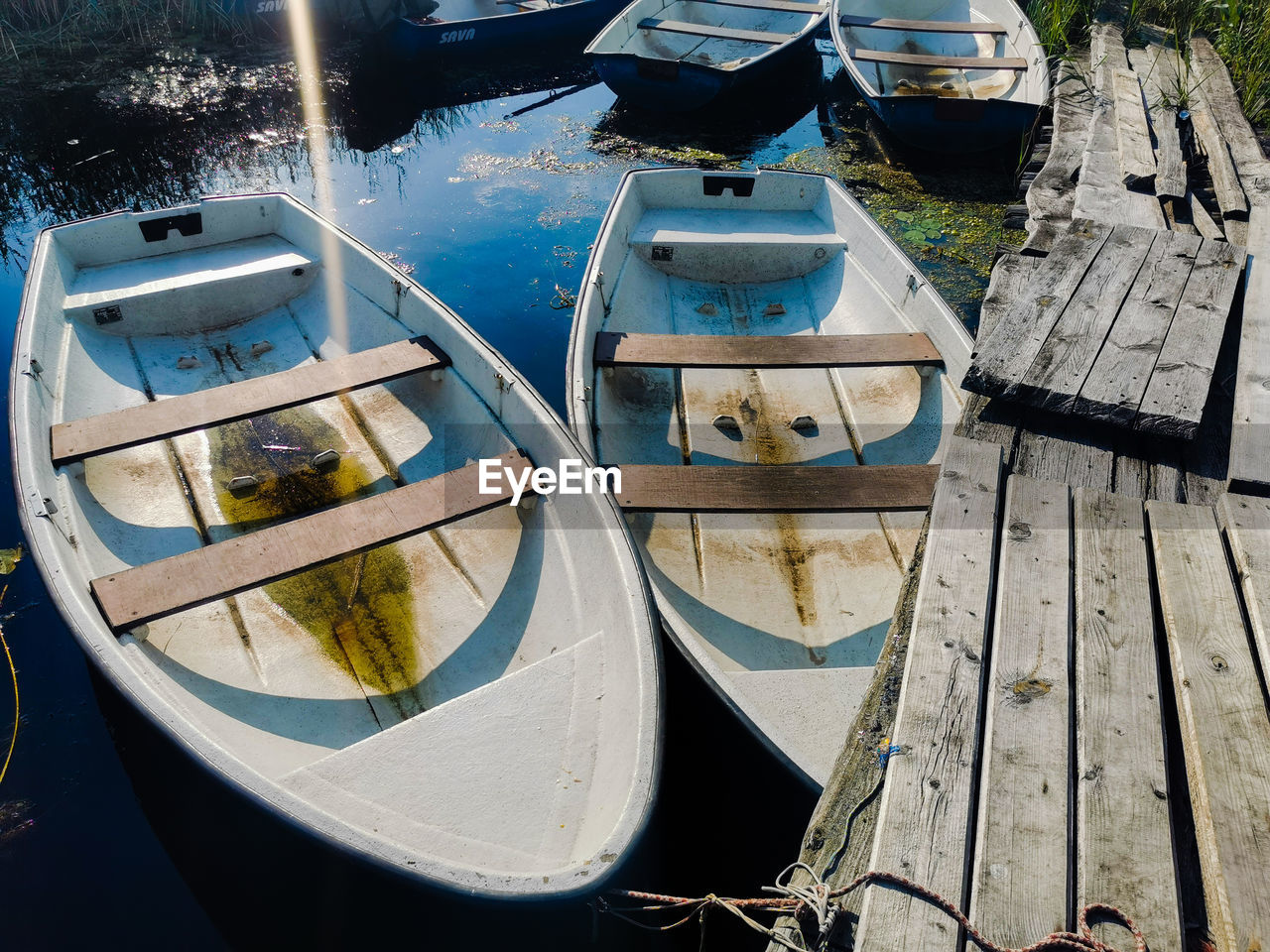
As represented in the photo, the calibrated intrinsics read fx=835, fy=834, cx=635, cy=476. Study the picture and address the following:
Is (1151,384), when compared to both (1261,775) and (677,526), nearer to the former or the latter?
(1261,775)

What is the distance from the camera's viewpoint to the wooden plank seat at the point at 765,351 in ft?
16.1

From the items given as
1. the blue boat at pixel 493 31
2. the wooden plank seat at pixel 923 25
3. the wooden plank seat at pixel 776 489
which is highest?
the blue boat at pixel 493 31

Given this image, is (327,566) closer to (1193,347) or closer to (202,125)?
(1193,347)

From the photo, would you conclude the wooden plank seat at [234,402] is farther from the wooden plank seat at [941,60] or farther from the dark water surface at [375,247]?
the wooden plank seat at [941,60]

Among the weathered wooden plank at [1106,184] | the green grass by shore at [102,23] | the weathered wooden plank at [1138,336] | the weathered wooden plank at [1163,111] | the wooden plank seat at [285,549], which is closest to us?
the weathered wooden plank at [1138,336]

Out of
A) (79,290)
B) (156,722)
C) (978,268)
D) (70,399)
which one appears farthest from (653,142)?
(156,722)

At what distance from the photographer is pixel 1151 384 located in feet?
10.3

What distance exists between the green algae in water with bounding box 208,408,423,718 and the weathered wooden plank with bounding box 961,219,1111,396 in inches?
109

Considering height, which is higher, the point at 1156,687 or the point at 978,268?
the point at 1156,687

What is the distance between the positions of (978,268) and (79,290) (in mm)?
7258

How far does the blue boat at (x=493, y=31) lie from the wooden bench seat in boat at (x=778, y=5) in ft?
5.36

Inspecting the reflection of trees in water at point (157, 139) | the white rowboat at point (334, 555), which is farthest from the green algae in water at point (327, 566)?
the reflection of trees in water at point (157, 139)

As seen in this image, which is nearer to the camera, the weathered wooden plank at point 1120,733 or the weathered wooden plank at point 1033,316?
the weathered wooden plank at point 1120,733

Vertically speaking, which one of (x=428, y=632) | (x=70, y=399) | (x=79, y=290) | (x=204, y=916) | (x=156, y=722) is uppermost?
(x=79, y=290)
